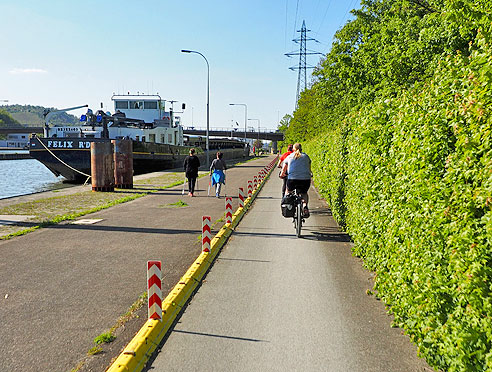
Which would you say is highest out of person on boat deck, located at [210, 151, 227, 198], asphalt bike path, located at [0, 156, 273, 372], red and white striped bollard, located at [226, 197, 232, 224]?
person on boat deck, located at [210, 151, 227, 198]

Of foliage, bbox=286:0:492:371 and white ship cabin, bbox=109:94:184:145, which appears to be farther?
white ship cabin, bbox=109:94:184:145

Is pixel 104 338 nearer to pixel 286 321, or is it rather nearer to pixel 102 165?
pixel 286 321

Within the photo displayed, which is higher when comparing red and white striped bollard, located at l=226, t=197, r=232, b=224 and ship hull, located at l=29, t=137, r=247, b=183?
ship hull, located at l=29, t=137, r=247, b=183

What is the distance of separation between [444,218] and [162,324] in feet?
10.00

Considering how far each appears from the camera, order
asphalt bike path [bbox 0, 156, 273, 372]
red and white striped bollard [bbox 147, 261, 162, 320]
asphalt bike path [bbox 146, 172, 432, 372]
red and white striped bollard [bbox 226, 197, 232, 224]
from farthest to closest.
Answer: red and white striped bollard [bbox 226, 197, 232, 224] → red and white striped bollard [bbox 147, 261, 162, 320] → asphalt bike path [bbox 0, 156, 273, 372] → asphalt bike path [bbox 146, 172, 432, 372]

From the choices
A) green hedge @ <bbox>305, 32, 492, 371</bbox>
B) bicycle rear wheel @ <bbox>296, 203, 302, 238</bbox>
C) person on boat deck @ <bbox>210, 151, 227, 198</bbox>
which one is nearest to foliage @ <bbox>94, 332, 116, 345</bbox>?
green hedge @ <bbox>305, 32, 492, 371</bbox>

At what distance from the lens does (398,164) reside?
4875mm

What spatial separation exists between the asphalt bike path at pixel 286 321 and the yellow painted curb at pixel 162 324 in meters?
0.11

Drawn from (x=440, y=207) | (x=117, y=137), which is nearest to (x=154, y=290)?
(x=440, y=207)

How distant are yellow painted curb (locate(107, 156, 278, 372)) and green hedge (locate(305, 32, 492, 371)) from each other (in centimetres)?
248

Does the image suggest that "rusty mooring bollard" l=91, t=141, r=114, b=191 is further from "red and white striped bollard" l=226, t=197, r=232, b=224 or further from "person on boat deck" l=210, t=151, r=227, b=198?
"red and white striped bollard" l=226, t=197, r=232, b=224

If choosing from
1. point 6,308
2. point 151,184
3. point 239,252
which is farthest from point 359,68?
point 6,308

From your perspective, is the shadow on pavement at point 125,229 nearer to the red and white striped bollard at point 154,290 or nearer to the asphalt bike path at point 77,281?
the asphalt bike path at point 77,281

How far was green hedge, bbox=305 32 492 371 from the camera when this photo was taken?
9.91 feet
